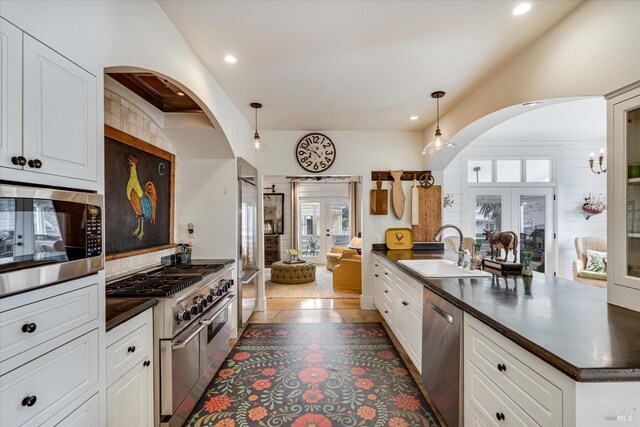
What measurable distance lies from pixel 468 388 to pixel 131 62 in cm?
245

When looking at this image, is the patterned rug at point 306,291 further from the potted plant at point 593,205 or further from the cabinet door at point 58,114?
the potted plant at point 593,205

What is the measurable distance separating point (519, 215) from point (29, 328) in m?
6.03

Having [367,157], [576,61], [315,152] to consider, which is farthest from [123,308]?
[367,157]

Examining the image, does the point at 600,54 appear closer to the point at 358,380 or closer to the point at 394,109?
the point at 394,109

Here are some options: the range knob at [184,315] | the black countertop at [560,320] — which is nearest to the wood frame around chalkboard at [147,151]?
the range knob at [184,315]

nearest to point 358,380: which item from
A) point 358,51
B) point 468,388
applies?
point 468,388

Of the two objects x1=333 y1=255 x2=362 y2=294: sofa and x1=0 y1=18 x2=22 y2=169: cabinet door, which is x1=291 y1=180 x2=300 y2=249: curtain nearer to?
x1=333 y1=255 x2=362 y2=294: sofa

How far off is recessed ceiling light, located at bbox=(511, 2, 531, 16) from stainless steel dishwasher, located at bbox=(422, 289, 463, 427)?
5.98 feet

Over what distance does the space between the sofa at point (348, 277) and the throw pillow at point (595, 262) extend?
134 inches

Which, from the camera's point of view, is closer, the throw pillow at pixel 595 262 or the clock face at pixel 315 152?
the throw pillow at pixel 595 262

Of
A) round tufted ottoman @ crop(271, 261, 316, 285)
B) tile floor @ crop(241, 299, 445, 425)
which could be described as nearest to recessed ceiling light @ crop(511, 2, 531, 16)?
tile floor @ crop(241, 299, 445, 425)

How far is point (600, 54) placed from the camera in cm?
156

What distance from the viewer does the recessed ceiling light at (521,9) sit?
5.47 feet

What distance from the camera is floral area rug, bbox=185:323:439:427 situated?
1.98 m
